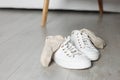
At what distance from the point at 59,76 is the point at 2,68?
22cm

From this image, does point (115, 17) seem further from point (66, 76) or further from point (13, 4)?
point (66, 76)

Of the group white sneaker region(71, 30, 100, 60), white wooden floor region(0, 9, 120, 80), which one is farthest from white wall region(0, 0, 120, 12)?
white sneaker region(71, 30, 100, 60)

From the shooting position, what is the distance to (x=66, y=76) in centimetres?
72

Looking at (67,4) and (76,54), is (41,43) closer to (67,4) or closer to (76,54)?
(76,54)

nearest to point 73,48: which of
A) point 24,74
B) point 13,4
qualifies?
point 24,74

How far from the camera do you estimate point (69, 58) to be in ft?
2.56

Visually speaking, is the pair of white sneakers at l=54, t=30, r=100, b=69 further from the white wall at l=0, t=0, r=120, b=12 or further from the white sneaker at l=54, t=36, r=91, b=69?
the white wall at l=0, t=0, r=120, b=12

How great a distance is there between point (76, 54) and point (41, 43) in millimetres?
318

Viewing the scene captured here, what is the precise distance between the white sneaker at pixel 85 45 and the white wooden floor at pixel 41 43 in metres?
0.03

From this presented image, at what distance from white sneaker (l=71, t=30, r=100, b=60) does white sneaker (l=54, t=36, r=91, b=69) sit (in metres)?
0.05

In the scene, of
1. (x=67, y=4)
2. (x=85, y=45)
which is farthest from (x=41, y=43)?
(x=67, y=4)

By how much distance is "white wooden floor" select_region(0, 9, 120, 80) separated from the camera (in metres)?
0.73

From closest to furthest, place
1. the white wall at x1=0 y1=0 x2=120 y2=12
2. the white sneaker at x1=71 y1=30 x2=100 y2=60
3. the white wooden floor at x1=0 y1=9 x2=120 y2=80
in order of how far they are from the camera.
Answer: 1. the white wooden floor at x1=0 y1=9 x2=120 y2=80
2. the white sneaker at x1=71 y1=30 x2=100 y2=60
3. the white wall at x1=0 y1=0 x2=120 y2=12

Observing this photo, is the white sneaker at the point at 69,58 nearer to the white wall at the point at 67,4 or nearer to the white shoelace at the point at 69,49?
the white shoelace at the point at 69,49
